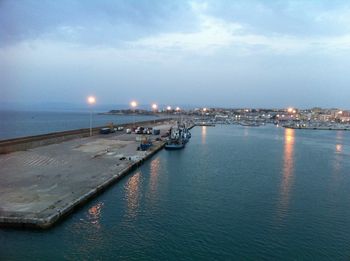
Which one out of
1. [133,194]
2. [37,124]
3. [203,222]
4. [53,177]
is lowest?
[37,124]

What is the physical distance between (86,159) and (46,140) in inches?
361

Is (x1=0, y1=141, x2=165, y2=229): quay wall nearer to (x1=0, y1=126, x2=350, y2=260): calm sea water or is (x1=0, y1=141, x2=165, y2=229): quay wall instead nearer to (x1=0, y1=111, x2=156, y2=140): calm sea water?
(x1=0, y1=126, x2=350, y2=260): calm sea water

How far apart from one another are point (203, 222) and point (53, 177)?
9362 millimetres

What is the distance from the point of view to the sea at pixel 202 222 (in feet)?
40.8

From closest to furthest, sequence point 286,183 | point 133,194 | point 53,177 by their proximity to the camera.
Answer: point 53,177
point 133,194
point 286,183

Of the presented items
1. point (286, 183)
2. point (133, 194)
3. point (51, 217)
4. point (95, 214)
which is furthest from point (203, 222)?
point (286, 183)

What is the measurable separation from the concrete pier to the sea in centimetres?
57

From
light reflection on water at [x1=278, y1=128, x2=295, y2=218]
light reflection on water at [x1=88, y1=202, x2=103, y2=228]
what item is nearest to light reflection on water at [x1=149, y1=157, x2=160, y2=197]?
light reflection on water at [x1=88, y1=202, x2=103, y2=228]

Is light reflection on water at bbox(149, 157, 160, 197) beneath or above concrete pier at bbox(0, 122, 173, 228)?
beneath

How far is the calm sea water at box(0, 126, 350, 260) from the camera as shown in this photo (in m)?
12.4

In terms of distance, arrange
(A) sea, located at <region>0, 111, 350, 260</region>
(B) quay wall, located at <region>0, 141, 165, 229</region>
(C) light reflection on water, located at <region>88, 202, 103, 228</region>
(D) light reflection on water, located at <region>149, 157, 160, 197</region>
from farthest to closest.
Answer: (D) light reflection on water, located at <region>149, 157, 160, 197</region>
(C) light reflection on water, located at <region>88, 202, 103, 228</region>
(B) quay wall, located at <region>0, 141, 165, 229</region>
(A) sea, located at <region>0, 111, 350, 260</region>

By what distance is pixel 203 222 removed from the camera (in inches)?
609

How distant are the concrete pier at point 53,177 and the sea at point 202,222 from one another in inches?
22.4

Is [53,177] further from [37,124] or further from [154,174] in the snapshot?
[37,124]
